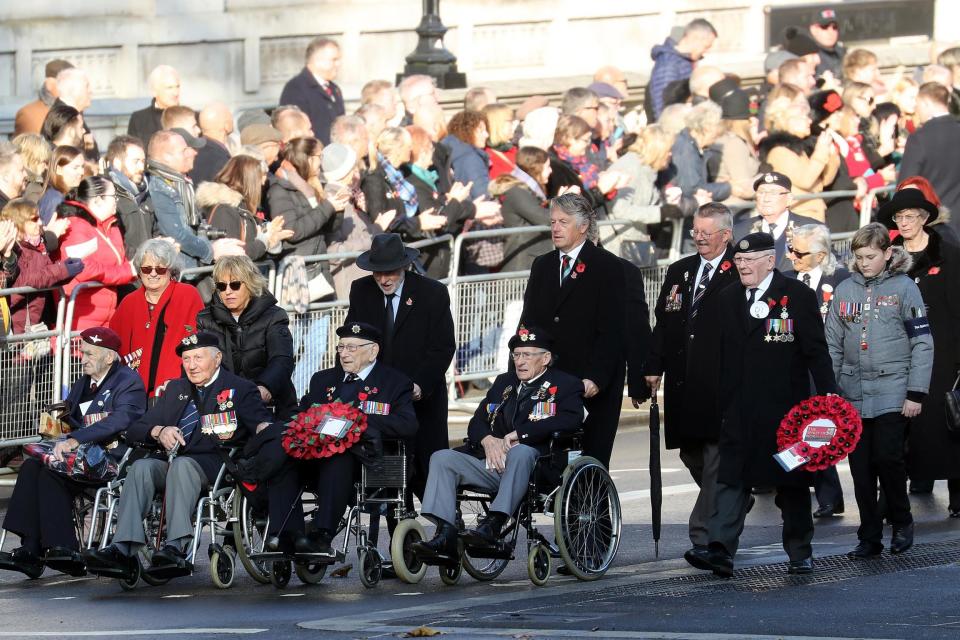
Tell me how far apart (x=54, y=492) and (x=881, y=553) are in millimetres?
4676

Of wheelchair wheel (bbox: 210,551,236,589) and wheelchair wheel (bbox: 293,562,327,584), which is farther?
wheelchair wheel (bbox: 293,562,327,584)

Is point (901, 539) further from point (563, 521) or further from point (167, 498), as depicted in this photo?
point (167, 498)

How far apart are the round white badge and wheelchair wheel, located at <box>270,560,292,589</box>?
9.47ft

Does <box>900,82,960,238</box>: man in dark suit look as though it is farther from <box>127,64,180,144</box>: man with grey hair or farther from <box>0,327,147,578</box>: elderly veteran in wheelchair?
<box>0,327,147,578</box>: elderly veteran in wheelchair

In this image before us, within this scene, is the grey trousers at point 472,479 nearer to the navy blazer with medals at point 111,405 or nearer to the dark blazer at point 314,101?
the navy blazer with medals at point 111,405

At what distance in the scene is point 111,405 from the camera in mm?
13383

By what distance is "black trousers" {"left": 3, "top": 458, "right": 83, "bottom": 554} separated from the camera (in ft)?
42.4

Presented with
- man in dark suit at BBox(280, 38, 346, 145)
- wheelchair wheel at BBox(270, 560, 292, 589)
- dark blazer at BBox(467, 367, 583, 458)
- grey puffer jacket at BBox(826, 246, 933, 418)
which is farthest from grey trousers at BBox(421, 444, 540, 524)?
man in dark suit at BBox(280, 38, 346, 145)

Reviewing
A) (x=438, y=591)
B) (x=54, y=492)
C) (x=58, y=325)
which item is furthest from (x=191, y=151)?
(x=438, y=591)

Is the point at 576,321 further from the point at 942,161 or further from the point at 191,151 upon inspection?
the point at 942,161

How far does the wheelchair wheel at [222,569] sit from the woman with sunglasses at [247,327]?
1.42 m

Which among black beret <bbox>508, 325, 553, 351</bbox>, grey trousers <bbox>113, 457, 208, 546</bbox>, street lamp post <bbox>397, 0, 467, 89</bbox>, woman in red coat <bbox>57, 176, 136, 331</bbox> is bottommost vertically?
grey trousers <bbox>113, 457, 208, 546</bbox>

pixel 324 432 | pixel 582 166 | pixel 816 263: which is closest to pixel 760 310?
pixel 324 432

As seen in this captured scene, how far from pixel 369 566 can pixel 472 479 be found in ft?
2.38
